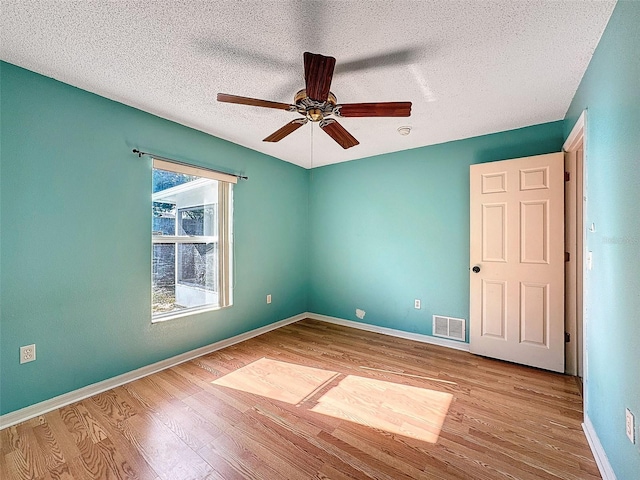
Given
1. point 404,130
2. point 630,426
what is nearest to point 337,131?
point 404,130

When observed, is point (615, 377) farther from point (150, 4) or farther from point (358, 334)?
point (150, 4)

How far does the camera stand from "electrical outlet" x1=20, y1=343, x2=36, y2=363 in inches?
75.3

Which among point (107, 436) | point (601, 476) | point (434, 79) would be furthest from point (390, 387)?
point (434, 79)

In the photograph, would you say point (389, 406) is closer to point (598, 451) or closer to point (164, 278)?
point (598, 451)

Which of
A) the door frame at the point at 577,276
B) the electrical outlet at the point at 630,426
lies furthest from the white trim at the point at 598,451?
the door frame at the point at 577,276

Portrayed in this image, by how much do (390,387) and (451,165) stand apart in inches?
97.0

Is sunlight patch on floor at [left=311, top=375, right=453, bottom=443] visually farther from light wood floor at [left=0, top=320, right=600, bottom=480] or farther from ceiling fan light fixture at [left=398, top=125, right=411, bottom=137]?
ceiling fan light fixture at [left=398, top=125, right=411, bottom=137]

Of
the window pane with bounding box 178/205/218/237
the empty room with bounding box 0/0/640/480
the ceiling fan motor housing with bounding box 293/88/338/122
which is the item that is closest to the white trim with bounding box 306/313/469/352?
the empty room with bounding box 0/0/640/480

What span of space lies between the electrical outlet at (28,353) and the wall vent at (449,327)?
3.65 metres

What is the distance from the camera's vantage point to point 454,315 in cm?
321

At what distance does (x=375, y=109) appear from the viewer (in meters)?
1.75

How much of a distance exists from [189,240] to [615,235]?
10.9 feet

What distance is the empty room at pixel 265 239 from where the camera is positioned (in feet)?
4.82

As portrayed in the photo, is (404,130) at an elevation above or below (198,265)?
above
